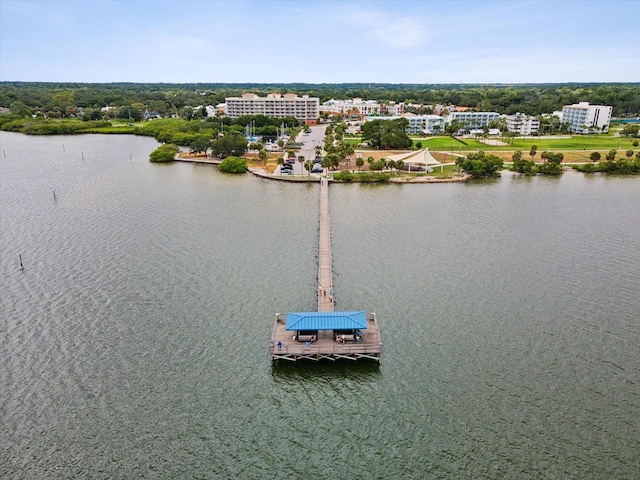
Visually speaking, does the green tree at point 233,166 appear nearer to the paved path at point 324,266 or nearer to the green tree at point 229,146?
the green tree at point 229,146

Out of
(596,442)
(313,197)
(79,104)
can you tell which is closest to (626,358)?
(596,442)

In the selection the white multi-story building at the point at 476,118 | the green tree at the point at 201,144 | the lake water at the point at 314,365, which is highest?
the white multi-story building at the point at 476,118

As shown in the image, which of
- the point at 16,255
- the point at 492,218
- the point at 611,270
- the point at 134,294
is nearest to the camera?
the point at 134,294

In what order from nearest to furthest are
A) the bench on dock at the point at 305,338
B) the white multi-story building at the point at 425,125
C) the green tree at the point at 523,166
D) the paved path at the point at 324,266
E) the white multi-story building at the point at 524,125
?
the bench on dock at the point at 305,338
the paved path at the point at 324,266
the green tree at the point at 523,166
the white multi-story building at the point at 524,125
the white multi-story building at the point at 425,125

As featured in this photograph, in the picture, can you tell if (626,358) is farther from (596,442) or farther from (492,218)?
(492,218)

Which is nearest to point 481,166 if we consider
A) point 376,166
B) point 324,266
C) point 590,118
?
point 376,166

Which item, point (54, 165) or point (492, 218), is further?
point (54, 165)

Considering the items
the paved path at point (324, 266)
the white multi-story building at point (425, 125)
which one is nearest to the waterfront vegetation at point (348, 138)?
the white multi-story building at point (425, 125)

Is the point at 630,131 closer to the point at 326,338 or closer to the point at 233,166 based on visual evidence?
the point at 233,166
